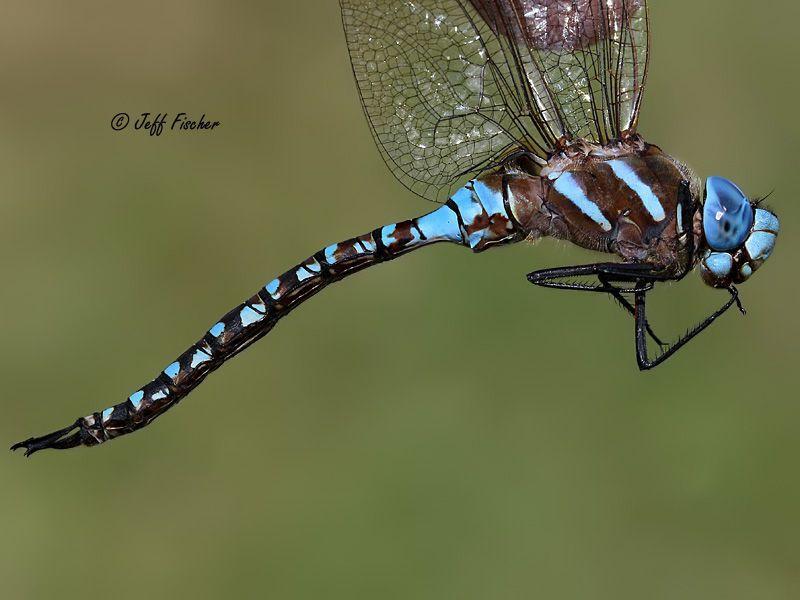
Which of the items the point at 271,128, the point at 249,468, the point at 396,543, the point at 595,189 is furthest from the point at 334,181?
the point at 595,189

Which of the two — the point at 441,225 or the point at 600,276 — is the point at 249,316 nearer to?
the point at 441,225

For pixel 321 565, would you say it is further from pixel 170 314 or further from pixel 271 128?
pixel 271 128

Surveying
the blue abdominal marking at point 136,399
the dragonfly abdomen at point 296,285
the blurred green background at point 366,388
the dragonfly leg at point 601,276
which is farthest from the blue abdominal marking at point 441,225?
the blurred green background at point 366,388

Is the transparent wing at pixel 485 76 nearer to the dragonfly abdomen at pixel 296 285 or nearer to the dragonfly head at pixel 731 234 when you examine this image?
the dragonfly abdomen at pixel 296 285

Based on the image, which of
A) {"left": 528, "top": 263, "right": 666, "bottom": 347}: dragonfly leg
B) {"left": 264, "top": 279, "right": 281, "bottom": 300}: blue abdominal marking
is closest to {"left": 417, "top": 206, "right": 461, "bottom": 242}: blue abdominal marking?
{"left": 528, "top": 263, "right": 666, "bottom": 347}: dragonfly leg

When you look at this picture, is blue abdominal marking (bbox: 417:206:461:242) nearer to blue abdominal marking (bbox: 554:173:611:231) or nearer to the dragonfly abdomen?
the dragonfly abdomen

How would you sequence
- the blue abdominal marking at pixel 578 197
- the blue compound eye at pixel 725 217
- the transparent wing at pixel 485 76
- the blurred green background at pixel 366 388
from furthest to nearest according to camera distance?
the blurred green background at pixel 366 388 → the transparent wing at pixel 485 76 → the blue abdominal marking at pixel 578 197 → the blue compound eye at pixel 725 217

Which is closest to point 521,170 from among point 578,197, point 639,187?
point 578,197
